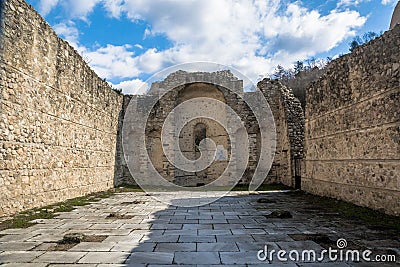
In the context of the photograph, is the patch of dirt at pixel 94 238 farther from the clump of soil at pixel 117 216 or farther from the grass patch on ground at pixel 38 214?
the clump of soil at pixel 117 216

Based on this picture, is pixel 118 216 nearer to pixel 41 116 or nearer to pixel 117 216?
pixel 117 216

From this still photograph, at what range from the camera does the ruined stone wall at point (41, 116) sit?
710 centimetres

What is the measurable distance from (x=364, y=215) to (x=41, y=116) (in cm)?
801

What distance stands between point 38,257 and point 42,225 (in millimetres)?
2242

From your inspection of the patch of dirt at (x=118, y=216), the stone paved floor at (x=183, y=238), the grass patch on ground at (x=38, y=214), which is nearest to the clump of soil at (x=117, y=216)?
the patch of dirt at (x=118, y=216)

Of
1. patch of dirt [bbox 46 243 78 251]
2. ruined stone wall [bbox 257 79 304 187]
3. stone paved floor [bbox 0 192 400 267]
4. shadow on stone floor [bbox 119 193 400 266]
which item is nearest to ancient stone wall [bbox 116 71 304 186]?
ruined stone wall [bbox 257 79 304 187]

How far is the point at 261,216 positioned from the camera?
23.5 feet

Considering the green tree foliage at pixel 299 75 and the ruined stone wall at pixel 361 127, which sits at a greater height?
the green tree foliage at pixel 299 75

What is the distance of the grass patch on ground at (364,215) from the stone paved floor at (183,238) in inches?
11.7

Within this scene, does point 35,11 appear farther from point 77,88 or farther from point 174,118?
point 174,118

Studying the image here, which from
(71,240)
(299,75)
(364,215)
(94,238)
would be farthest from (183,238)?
(299,75)

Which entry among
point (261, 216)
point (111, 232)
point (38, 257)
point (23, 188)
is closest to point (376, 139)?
point (261, 216)

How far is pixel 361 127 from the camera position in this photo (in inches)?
319

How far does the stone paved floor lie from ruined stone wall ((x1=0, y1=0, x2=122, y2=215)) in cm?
141
